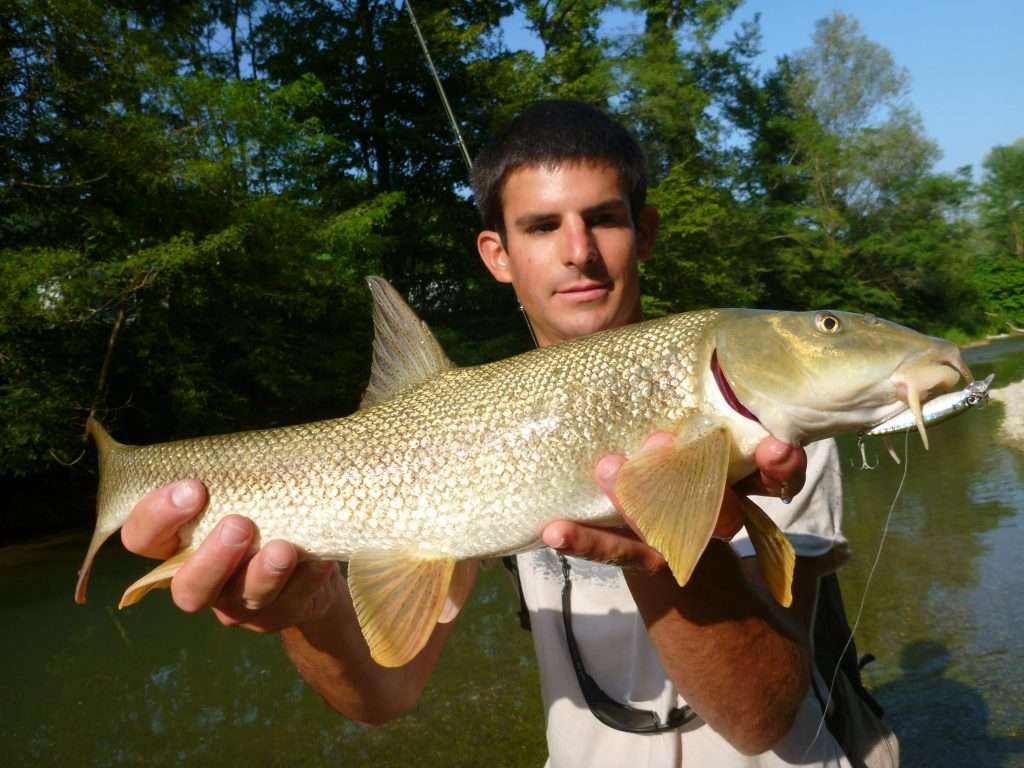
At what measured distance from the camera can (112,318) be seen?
453 inches

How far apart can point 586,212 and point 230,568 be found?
1605 millimetres

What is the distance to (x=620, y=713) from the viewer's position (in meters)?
2.15

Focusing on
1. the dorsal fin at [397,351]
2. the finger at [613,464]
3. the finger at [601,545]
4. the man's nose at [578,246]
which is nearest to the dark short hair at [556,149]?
the man's nose at [578,246]

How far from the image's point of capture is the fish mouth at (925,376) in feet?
5.49

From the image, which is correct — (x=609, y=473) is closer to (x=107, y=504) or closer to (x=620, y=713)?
(x=620, y=713)

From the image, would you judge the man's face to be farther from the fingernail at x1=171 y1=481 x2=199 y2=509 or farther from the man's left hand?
the fingernail at x1=171 y1=481 x2=199 y2=509

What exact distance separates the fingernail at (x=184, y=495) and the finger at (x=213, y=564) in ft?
0.41

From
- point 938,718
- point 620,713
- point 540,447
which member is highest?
point 540,447

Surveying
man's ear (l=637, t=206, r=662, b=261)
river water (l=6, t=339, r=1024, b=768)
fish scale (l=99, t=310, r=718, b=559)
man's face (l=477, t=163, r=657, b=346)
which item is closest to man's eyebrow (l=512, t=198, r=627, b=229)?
man's face (l=477, t=163, r=657, b=346)

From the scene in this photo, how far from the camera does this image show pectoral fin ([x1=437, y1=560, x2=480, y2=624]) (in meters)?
2.20

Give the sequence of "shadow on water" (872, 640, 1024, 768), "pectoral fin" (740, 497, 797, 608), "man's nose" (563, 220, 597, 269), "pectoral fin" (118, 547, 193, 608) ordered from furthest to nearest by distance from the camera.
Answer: "shadow on water" (872, 640, 1024, 768) → "man's nose" (563, 220, 597, 269) → "pectoral fin" (118, 547, 193, 608) → "pectoral fin" (740, 497, 797, 608)

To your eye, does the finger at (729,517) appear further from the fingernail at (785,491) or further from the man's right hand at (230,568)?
the man's right hand at (230,568)

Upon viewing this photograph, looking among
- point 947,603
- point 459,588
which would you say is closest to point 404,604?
point 459,588

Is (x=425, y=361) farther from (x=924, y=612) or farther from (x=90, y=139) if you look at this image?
(x=90, y=139)
